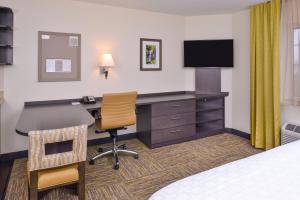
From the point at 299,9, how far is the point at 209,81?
180cm

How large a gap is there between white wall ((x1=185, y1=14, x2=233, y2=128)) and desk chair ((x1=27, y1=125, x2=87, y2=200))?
A: 10.5 ft

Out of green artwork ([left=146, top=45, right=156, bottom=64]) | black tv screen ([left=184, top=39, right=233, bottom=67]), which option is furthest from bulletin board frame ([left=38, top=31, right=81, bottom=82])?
black tv screen ([left=184, top=39, right=233, bottom=67])

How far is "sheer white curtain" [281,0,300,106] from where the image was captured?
308 cm

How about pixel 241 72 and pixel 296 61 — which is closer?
pixel 296 61

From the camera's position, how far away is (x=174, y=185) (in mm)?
1182

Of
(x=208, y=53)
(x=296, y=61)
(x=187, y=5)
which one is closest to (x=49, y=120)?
(x=187, y=5)

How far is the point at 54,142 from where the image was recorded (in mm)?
1703

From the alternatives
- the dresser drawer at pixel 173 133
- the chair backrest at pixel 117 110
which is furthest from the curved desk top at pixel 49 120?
the dresser drawer at pixel 173 133

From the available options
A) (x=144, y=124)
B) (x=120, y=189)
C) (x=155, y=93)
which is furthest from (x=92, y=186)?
(x=155, y=93)

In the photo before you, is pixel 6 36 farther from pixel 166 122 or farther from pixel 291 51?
pixel 291 51

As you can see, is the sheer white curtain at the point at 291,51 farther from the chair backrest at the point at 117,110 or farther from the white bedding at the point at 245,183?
the chair backrest at the point at 117,110

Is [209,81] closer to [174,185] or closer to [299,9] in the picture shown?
[299,9]

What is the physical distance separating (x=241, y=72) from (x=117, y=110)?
8.03 ft

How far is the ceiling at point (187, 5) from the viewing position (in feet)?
11.2
